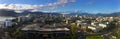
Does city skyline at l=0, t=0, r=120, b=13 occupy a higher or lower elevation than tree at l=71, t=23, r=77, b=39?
higher

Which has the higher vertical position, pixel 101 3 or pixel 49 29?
pixel 101 3

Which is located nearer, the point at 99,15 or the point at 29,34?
the point at 29,34

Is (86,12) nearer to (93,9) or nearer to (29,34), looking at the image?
(93,9)

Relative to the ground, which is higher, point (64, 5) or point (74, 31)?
point (64, 5)

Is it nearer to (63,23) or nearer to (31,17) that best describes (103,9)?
(63,23)

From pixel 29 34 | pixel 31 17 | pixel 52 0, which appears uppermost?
pixel 52 0

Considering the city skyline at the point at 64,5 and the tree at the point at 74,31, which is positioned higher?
the city skyline at the point at 64,5

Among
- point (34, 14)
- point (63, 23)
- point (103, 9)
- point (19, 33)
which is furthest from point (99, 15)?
point (19, 33)
